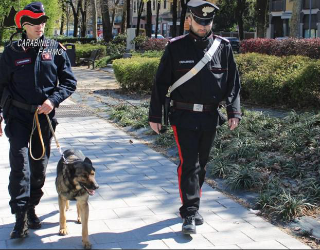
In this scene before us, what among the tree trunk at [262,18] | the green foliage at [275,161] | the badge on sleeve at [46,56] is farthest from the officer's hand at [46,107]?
the tree trunk at [262,18]

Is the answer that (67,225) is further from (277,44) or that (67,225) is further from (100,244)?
(277,44)

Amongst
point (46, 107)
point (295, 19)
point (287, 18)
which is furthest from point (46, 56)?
point (287, 18)

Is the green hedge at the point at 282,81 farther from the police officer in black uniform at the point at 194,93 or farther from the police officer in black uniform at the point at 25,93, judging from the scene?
the police officer in black uniform at the point at 25,93

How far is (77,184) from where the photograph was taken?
4.16 meters

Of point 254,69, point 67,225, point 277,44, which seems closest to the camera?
point 67,225

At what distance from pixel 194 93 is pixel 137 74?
10118mm

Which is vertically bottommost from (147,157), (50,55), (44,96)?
(147,157)

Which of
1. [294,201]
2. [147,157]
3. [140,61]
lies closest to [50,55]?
[294,201]

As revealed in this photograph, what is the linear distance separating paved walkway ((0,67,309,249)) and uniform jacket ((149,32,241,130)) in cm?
101

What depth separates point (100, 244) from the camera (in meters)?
4.39

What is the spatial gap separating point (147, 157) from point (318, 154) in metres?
2.48

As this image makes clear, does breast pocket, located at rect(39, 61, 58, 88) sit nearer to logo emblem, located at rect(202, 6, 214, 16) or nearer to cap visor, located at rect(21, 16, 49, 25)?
cap visor, located at rect(21, 16, 49, 25)

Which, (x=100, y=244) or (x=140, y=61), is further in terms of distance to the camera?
(x=140, y=61)

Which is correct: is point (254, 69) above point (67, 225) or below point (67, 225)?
above
